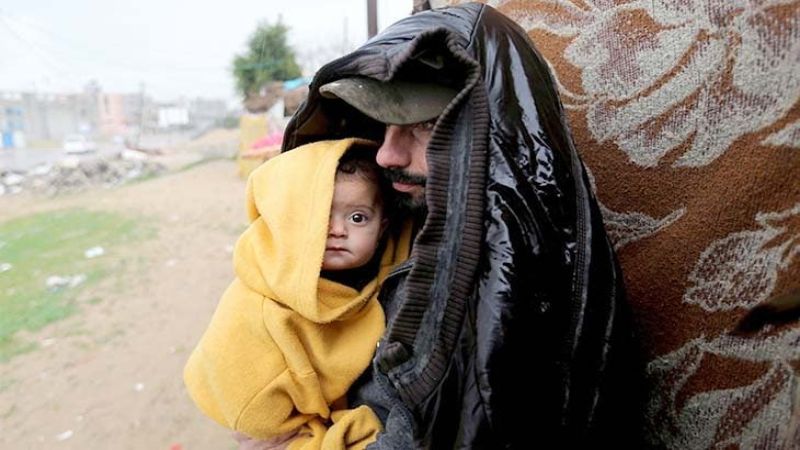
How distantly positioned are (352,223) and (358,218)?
0.08 ft

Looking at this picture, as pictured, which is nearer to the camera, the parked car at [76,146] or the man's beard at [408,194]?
the man's beard at [408,194]

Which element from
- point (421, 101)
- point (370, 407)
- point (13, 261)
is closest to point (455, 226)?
point (421, 101)

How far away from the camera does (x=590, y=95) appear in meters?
1.53

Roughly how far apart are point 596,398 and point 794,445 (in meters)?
0.45

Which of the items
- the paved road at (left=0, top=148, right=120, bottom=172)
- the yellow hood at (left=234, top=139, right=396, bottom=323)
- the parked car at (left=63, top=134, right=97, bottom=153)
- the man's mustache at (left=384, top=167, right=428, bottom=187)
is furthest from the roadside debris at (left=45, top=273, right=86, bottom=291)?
the parked car at (left=63, top=134, right=97, bottom=153)

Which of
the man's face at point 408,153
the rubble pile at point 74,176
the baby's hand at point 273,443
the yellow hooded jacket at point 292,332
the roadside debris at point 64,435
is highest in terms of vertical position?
the man's face at point 408,153

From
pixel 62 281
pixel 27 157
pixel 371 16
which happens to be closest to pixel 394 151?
pixel 371 16

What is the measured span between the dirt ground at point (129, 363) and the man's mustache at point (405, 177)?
3.30 metres

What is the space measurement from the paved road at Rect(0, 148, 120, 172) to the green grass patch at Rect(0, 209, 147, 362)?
31.4 feet

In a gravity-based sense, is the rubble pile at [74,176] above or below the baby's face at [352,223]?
below

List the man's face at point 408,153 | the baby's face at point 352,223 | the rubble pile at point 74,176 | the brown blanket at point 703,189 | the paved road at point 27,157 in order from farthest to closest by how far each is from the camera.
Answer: the paved road at point 27,157 < the rubble pile at point 74,176 < the baby's face at point 352,223 < the man's face at point 408,153 < the brown blanket at point 703,189

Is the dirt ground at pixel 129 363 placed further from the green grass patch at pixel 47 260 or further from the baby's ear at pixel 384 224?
the baby's ear at pixel 384 224

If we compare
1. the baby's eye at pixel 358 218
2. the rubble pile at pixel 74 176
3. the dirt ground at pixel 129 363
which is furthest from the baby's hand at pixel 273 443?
the rubble pile at pixel 74 176

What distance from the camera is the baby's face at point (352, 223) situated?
1429 mm
